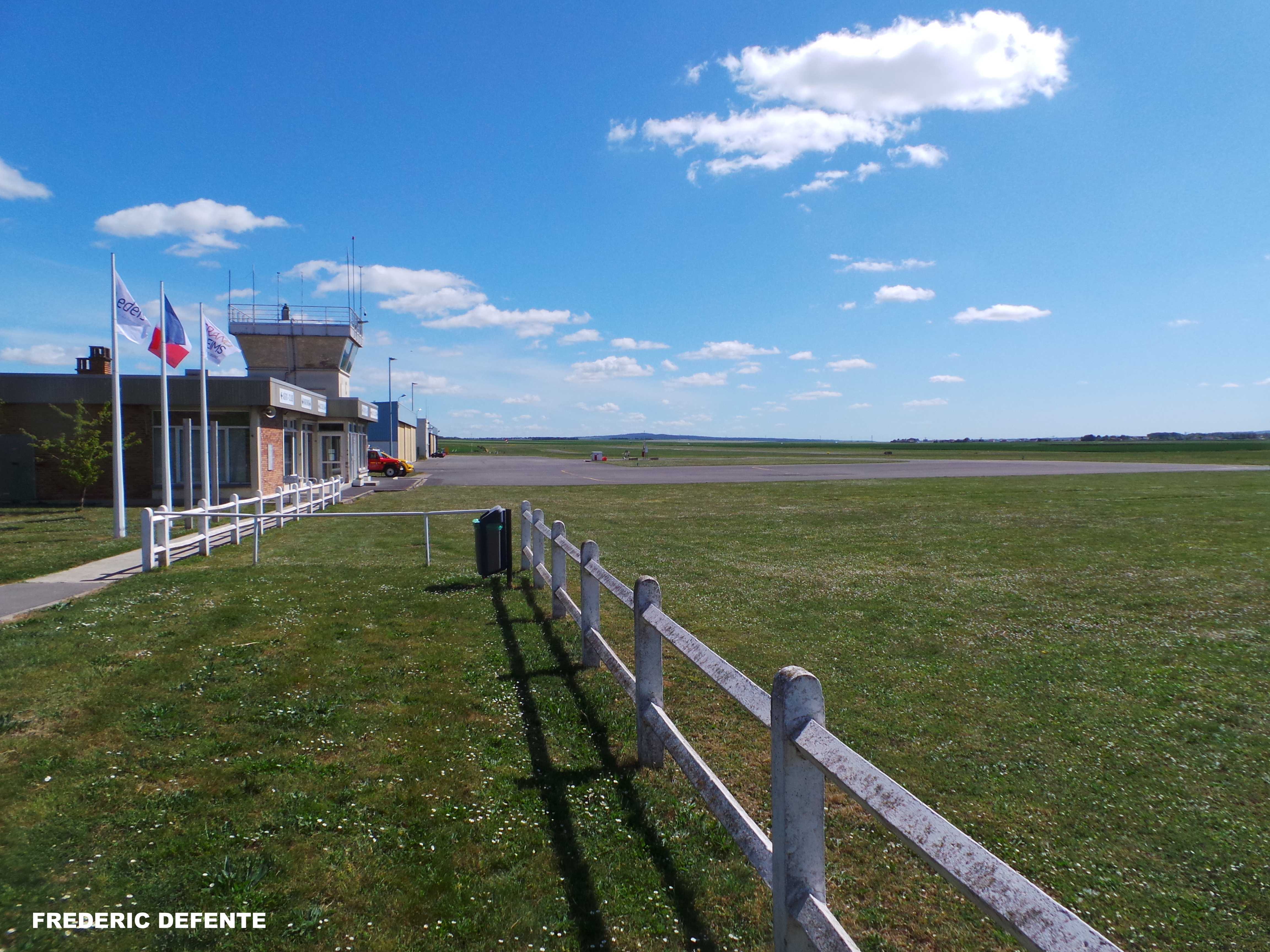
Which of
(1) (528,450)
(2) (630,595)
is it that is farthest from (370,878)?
(1) (528,450)

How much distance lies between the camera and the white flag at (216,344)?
19.8 m

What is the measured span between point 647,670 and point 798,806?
7.87ft

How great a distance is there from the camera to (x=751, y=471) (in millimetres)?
52656

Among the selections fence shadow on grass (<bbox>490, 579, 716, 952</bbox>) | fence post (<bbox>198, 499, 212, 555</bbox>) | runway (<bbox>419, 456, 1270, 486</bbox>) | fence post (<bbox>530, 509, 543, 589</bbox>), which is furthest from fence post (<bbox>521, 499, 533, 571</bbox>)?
runway (<bbox>419, 456, 1270, 486</bbox>)

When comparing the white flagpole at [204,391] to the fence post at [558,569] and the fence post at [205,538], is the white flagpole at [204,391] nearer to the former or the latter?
the fence post at [205,538]

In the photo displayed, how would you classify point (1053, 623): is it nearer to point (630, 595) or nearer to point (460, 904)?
point (630, 595)

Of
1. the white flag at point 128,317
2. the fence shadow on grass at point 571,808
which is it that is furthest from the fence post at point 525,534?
the white flag at point 128,317

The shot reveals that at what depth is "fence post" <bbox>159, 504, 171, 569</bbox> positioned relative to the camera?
13531 mm

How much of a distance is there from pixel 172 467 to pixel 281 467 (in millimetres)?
3767

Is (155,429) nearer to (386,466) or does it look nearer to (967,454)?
(386,466)

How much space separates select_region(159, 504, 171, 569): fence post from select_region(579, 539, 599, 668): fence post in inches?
384

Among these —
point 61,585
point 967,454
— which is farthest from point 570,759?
point 967,454

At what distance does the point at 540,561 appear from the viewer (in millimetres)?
11383

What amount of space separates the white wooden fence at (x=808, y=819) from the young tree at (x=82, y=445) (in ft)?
92.5
